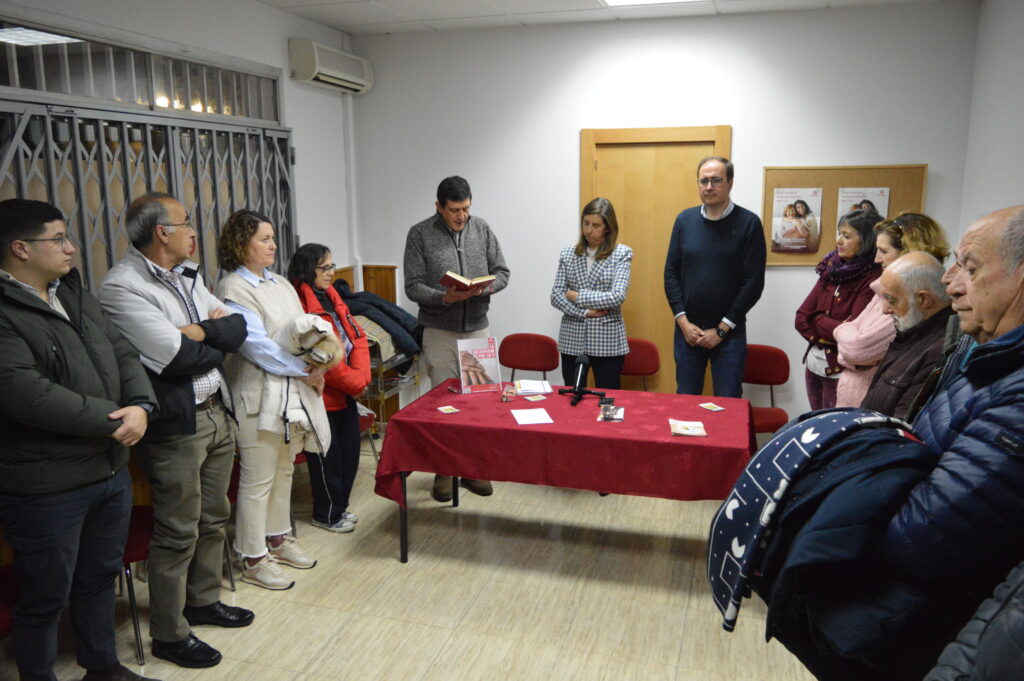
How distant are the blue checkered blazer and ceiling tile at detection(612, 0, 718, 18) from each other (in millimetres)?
1501

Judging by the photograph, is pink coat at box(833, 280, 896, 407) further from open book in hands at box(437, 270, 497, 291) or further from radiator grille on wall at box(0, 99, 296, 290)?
radiator grille on wall at box(0, 99, 296, 290)

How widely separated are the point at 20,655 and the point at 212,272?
2.29 meters

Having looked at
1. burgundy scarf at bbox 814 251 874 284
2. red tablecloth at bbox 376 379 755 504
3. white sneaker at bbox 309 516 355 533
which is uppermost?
burgundy scarf at bbox 814 251 874 284

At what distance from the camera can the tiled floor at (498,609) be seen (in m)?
2.50

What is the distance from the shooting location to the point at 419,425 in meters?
3.04

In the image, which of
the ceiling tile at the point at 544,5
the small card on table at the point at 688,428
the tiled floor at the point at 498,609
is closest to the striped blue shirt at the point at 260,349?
the tiled floor at the point at 498,609

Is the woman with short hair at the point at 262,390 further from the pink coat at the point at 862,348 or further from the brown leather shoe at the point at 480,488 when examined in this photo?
the pink coat at the point at 862,348

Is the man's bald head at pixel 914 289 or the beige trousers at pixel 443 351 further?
the beige trousers at pixel 443 351

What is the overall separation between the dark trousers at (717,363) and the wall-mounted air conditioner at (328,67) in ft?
8.99

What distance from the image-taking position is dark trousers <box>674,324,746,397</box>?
12.7 ft

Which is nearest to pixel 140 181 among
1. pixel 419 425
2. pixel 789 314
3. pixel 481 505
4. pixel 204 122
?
pixel 204 122

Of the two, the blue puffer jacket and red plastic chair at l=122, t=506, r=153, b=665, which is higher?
the blue puffer jacket

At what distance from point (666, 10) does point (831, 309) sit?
83.0 inches

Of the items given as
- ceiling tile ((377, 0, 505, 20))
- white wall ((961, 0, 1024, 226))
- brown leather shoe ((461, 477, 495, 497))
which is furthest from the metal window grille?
white wall ((961, 0, 1024, 226))
